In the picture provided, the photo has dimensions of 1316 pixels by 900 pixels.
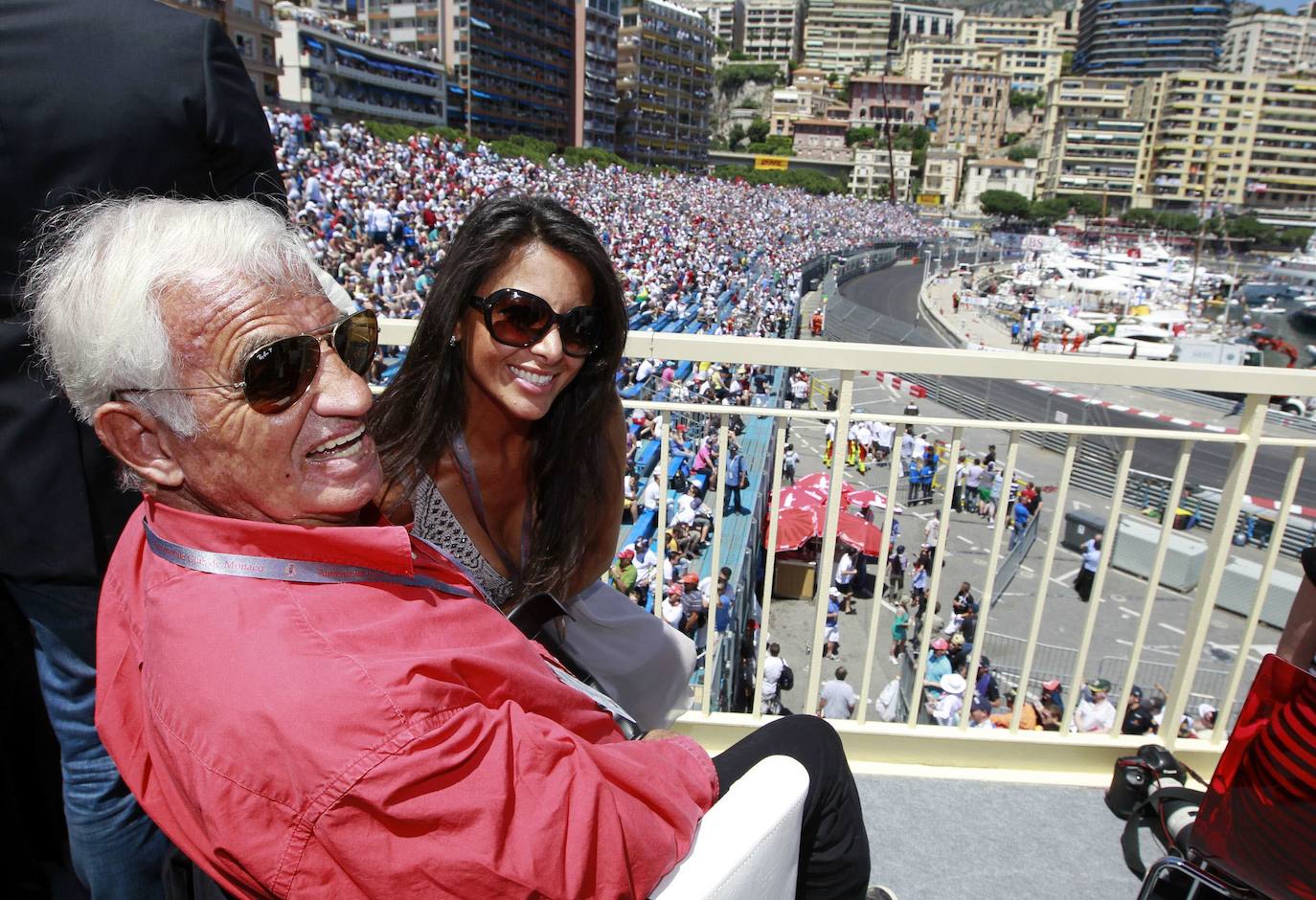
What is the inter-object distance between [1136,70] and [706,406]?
141 metres

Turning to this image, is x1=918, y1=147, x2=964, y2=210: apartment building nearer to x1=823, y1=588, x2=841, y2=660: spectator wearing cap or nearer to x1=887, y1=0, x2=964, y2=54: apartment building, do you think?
x1=887, y1=0, x2=964, y2=54: apartment building

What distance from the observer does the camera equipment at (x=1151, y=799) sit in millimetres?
1773

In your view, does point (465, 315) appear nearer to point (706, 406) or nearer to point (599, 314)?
point (599, 314)

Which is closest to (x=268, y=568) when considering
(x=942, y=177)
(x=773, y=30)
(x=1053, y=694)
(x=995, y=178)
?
(x=1053, y=694)

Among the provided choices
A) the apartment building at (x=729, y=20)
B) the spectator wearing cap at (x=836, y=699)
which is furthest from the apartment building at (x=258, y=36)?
the apartment building at (x=729, y=20)

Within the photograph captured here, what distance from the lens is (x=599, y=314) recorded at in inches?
55.8

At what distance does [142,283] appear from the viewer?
32.1 inches

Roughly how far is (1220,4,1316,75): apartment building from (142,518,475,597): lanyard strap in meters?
148

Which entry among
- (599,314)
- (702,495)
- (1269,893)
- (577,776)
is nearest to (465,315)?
(599,314)

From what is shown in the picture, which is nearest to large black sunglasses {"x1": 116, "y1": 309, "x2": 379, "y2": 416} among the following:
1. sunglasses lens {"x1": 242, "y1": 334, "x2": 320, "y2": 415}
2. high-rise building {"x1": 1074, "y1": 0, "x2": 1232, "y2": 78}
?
sunglasses lens {"x1": 242, "y1": 334, "x2": 320, "y2": 415}

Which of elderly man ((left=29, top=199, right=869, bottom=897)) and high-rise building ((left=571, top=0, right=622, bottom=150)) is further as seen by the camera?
high-rise building ((left=571, top=0, right=622, bottom=150))

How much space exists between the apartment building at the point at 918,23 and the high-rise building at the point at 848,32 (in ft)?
24.9

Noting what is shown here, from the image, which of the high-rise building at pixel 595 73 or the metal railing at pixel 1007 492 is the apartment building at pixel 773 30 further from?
the metal railing at pixel 1007 492

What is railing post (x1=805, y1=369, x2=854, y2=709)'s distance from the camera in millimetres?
1810
